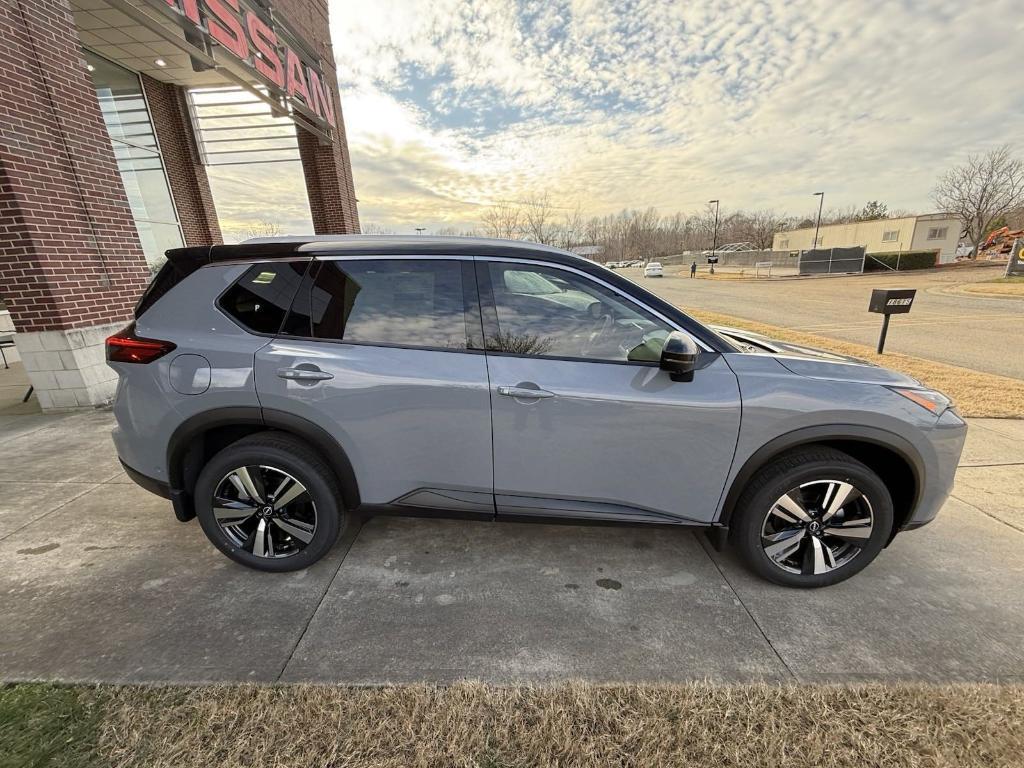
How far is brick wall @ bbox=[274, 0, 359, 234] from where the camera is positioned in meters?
11.3

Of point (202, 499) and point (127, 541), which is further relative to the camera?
point (127, 541)

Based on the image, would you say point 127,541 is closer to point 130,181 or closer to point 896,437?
point 896,437

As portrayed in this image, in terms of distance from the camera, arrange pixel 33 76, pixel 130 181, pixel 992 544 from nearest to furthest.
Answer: pixel 992 544
pixel 33 76
pixel 130 181

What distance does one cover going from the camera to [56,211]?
191 inches

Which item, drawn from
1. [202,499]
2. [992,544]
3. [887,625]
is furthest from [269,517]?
A: [992,544]

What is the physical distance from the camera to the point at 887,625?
7.01ft

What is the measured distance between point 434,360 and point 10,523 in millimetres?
3273

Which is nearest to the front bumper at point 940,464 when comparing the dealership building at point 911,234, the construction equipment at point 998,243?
the dealership building at point 911,234

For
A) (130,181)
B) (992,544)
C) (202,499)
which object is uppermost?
(130,181)

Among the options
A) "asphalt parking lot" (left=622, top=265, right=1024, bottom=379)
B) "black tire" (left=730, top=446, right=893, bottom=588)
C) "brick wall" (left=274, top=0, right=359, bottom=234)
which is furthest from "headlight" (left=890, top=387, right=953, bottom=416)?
"brick wall" (left=274, top=0, right=359, bottom=234)

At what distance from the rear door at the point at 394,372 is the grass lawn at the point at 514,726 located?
3.05 ft

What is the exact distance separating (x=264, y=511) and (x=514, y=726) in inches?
65.7

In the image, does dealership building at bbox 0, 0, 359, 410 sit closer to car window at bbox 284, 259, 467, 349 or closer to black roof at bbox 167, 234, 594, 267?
black roof at bbox 167, 234, 594, 267

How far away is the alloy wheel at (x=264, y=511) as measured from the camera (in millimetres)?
2389
